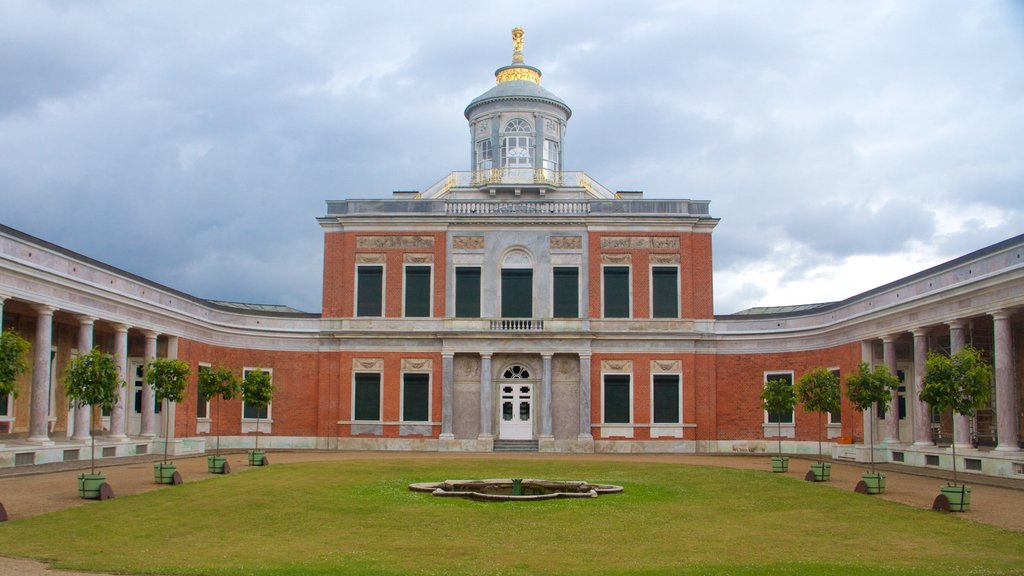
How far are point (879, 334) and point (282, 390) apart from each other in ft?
82.8

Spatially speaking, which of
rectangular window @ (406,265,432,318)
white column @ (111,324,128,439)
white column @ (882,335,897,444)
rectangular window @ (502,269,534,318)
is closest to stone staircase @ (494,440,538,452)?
rectangular window @ (502,269,534,318)

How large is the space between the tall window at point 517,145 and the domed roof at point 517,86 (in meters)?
1.33

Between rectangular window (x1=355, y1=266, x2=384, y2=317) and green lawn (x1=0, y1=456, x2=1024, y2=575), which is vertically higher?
rectangular window (x1=355, y1=266, x2=384, y2=317)

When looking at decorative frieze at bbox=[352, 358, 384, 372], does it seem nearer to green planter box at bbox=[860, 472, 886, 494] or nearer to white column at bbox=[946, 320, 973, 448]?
white column at bbox=[946, 320, 973, 448]

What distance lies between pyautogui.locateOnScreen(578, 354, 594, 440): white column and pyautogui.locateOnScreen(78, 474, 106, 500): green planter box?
24398mm

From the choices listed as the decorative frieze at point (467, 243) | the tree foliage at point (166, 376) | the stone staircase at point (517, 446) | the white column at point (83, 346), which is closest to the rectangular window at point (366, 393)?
the stone staircase at point (517, 446)

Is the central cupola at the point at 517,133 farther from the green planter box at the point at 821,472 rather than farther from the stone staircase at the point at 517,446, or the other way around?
the green planter box at the point at 821,472

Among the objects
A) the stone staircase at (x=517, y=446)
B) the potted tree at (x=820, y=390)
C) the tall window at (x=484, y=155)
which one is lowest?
the stone staircase at (x=517, y=446)

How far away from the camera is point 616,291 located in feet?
140

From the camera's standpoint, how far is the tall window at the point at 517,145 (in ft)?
154

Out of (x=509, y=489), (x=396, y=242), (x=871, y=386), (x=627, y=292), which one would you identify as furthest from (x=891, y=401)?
(x=396, y=242)

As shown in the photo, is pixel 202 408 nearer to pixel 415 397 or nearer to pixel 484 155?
pixel 415 397

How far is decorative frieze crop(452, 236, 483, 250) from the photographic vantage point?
141 ft

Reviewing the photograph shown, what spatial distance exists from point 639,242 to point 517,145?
8527 millimetres
